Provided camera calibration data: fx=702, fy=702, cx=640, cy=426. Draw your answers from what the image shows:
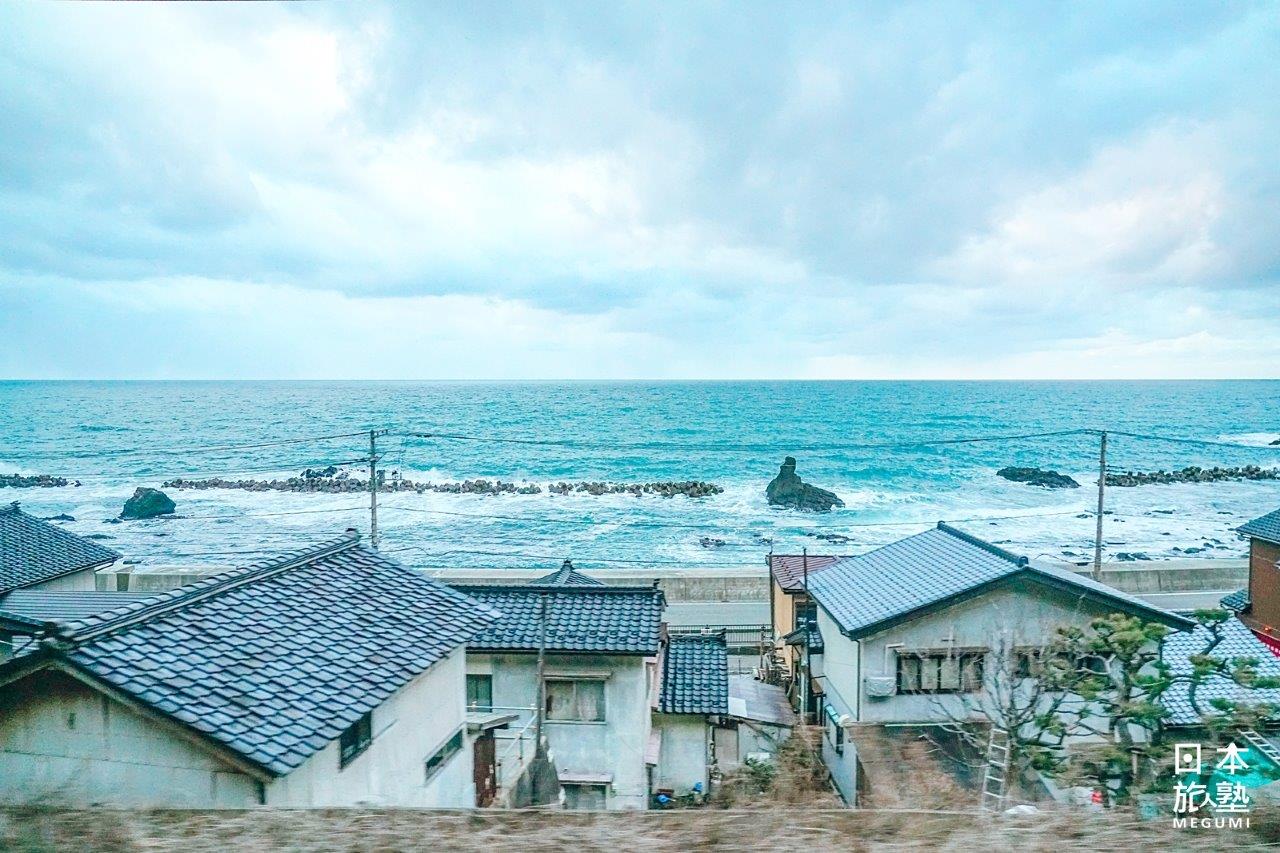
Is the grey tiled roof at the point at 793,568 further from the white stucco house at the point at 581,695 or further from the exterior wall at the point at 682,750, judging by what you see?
the white stucco house at the point at 581,695

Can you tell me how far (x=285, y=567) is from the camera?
29.0 ft

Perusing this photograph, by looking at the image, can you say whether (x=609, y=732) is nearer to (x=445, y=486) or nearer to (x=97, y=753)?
(x=97, y=753)

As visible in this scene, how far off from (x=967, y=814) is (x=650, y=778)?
32.0ft

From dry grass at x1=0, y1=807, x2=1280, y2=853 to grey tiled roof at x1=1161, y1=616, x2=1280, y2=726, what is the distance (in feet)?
30.6

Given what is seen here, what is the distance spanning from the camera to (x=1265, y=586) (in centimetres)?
1742

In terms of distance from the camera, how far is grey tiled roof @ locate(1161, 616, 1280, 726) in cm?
1148

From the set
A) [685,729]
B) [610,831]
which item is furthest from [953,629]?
[610,831]

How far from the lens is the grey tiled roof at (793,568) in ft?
65.3

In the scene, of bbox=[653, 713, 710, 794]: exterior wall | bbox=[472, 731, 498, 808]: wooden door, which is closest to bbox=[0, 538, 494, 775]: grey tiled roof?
bbox=[472, 731, 498, 808]: wooden door

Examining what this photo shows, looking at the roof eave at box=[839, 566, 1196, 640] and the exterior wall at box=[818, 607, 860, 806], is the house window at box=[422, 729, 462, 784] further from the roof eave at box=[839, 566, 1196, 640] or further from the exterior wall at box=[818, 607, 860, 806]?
the roof eave at box=[839, 566, 1196, 640]

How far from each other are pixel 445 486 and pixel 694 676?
162 ft

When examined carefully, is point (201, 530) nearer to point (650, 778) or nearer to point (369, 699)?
point (650, 778)

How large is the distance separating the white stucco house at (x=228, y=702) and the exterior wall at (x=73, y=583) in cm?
1230

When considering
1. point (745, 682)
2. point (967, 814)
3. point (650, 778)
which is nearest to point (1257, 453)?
point (745, 682)
